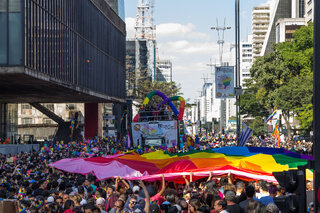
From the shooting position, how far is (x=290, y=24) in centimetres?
11262

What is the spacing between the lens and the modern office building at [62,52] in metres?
34.6

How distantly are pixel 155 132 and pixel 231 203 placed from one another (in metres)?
30.0

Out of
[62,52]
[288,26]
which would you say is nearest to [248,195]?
[62,52]

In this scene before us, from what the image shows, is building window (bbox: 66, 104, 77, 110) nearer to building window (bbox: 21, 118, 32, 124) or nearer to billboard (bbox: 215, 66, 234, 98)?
building window (bbox: 21, 118, 32, 124)

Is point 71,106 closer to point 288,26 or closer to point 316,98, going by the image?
point 288,26

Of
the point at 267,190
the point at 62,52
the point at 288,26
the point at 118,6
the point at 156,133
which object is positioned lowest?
the point at 267,190

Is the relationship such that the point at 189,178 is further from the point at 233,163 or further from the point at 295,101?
the point at 295,101

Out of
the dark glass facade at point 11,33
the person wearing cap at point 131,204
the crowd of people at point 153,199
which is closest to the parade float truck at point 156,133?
the dark glass facade at point 11,33

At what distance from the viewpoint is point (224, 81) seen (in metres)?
37.4

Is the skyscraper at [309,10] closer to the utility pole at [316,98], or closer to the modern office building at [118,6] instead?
the modern office building at [118,6]

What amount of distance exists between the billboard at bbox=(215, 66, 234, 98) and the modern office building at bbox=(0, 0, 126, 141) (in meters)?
11.8

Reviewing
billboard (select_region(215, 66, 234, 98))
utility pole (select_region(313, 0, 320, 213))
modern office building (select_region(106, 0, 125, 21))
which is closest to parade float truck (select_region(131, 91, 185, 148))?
billboard (select_region(215, 66, 234, 98))

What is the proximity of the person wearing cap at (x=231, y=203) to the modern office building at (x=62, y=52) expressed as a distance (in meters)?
26.7

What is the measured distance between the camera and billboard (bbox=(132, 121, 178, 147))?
39125 mm
